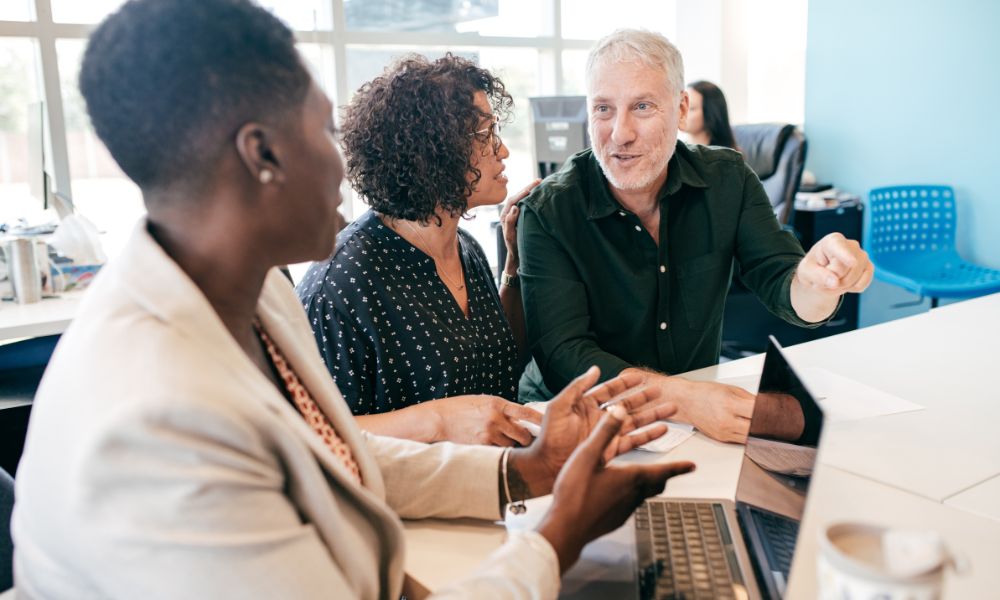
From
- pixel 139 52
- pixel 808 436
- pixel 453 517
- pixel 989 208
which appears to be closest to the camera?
pixel 139 52

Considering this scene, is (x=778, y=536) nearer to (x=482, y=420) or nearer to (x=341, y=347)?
(x=482, y=420)

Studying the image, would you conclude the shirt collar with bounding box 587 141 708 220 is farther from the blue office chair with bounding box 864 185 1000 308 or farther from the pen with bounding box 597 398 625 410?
the blue office chair with bounding box 864 185 1000 308

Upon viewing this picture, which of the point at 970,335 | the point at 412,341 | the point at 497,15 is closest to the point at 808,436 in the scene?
the point at 412,341

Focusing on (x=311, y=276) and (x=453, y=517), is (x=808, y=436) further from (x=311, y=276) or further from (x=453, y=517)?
(x=311, y=276)

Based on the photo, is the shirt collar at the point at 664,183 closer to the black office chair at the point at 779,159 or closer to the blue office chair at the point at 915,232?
the black office chair at the point at 779,159

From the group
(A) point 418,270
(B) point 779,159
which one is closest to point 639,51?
(A) point 418,270

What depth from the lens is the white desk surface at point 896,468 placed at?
1007mm

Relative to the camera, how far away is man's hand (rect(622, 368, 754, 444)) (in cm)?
135

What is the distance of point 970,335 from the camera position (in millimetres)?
1943

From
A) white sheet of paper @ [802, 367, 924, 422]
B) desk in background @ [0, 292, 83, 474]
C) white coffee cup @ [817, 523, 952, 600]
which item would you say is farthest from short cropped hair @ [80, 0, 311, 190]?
desk in background @ [0, 292, 83, 474]

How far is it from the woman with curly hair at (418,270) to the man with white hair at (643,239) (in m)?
0.15

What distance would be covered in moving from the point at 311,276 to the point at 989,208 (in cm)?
367

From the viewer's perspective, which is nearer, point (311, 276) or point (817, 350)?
point (311, 276)

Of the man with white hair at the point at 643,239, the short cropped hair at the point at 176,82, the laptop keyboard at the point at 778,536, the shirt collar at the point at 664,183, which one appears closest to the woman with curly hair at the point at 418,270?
the man with white hair at the point at 643,239
